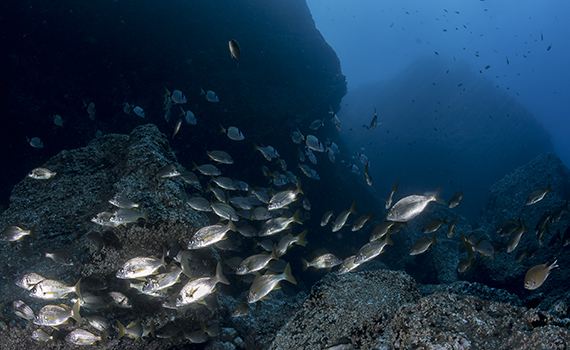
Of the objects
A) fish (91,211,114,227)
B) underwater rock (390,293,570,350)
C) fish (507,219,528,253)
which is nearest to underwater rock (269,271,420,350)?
underwater rock (390,293,570,350)

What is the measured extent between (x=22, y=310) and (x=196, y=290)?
248 centimetres

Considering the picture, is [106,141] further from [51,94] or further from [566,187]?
[566,187]

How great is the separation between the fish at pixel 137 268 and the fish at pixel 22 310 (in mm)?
1395

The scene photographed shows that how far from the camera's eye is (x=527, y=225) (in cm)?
922

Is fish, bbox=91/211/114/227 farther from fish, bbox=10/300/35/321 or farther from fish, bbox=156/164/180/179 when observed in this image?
fish, bbox=10/300/35/321

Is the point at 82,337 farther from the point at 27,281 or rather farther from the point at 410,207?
the point at 410,207

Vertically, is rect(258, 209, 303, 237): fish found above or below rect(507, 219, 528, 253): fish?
above

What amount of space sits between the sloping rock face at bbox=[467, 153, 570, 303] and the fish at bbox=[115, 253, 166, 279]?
18.2ft

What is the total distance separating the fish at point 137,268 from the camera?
3.01m

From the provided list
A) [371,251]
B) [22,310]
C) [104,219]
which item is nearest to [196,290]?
[104,219]

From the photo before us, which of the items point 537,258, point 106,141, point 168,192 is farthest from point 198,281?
point 537,258

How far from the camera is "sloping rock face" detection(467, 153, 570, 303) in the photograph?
19.1 feet

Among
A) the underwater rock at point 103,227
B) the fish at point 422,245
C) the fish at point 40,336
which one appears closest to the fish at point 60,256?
the underwater rock at point 103,227

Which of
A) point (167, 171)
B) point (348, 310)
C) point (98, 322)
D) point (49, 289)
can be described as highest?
point (167, 171)
